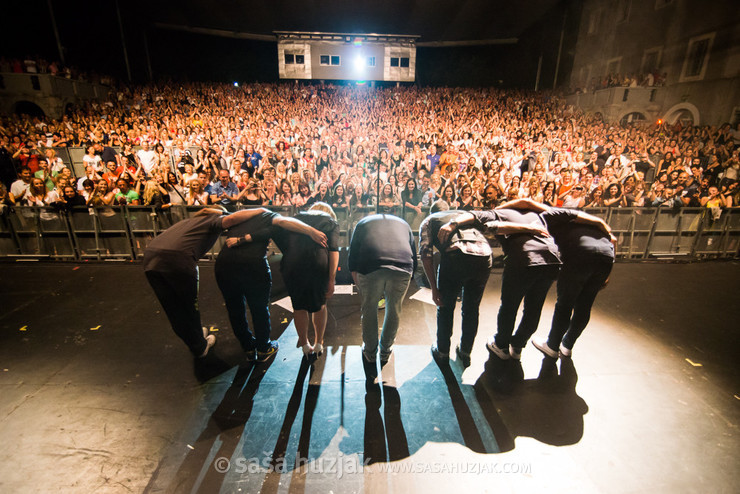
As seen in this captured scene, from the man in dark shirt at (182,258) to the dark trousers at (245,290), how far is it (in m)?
0.30

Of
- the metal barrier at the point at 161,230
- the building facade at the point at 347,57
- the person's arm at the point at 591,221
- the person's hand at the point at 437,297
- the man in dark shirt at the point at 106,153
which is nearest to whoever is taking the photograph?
the person's arm at the point at 591,221

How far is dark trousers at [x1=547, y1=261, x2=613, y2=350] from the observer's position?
2912 millimetres

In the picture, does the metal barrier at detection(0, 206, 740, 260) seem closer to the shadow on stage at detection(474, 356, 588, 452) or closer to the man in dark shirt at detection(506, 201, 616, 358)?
the man in dark shirt at detection(506, 201, 616, 358)

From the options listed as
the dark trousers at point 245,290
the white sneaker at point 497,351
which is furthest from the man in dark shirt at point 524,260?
the dark trousers at point 245,290

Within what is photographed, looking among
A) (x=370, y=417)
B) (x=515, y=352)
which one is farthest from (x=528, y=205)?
(x=370, y=417)

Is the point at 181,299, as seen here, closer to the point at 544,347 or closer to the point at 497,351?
the point at 497,351

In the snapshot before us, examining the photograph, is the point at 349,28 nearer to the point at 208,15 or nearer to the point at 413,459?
the point at 208,15

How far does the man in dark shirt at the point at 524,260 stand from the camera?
109 inches

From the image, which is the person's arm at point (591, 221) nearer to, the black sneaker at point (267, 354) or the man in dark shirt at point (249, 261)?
the man in dark shirt at point (249, 261)

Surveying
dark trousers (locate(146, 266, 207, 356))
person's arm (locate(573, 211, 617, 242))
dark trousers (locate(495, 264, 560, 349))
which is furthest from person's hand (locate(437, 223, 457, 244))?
dark trousers (locate(146, 266, 207, 356))

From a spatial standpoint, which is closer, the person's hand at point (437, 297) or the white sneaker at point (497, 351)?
the person's hand at point (437, 297)

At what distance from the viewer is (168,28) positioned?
23.4 meters

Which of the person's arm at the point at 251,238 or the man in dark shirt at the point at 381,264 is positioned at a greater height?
the person's arm at the point at 251,238

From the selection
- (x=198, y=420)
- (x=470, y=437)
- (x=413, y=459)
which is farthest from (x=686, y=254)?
(x=198, y=420)
